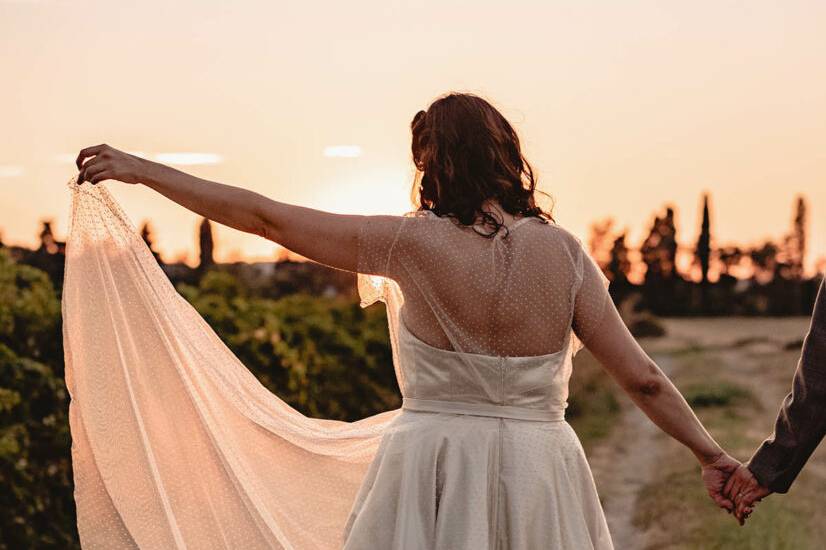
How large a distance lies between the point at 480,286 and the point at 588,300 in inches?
14.8

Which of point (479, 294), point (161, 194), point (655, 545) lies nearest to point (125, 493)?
point (161, 194)

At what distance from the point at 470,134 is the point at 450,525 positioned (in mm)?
1180

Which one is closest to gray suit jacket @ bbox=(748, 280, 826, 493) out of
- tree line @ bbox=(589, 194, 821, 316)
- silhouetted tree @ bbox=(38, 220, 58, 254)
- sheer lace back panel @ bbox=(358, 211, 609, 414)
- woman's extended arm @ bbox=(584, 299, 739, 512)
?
woman's extended arm @ bbox=(584, 299, 739, 512)

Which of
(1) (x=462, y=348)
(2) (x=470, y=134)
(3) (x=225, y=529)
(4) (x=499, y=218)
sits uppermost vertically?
(2) (x=470, y=134)

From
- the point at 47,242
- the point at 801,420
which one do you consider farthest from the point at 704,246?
the point at 801,420

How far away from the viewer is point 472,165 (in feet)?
12.9

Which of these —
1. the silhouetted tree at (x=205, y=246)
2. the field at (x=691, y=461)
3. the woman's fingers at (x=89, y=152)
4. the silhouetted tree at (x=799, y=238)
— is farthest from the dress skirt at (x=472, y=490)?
the silhouetted tree at (x=799, y=238)

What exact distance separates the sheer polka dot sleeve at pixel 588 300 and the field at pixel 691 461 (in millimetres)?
5775

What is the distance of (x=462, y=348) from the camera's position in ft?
12.9

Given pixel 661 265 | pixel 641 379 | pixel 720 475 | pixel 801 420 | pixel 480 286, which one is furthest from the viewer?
pixel 661 265

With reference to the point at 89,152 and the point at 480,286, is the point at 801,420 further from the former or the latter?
the point at 89,152

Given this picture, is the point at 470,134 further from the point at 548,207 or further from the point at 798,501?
the point at 798,501

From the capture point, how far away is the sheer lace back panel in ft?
12.8

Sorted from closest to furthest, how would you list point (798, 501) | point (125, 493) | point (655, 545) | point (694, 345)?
point (125, 493) < point (655, 545) < point (798, 501) < point (694, 345)
